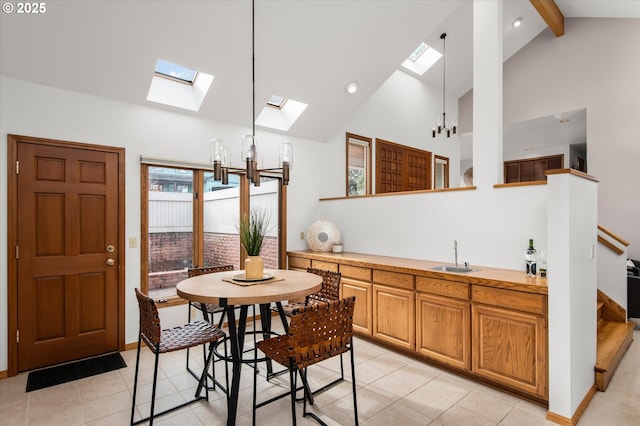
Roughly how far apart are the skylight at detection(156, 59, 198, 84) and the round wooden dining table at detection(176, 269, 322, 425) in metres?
2.37

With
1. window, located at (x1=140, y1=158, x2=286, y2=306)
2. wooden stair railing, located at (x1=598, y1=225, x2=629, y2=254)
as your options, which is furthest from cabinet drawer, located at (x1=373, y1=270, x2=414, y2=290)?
wooden stair railing, located at (x1=598, y1=225, x2=629, y2=254)

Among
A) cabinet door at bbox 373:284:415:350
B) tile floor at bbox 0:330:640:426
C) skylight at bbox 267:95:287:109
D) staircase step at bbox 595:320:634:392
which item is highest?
skylight at bbox 267:95:287:109

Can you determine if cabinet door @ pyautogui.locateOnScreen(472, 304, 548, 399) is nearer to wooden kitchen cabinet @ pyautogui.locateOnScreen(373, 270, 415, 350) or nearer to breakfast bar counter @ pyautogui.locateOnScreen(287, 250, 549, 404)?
breakfast bar counter @ pyautogui.locateOnScreen(287, 250, 549, 404)

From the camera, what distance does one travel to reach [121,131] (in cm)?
340

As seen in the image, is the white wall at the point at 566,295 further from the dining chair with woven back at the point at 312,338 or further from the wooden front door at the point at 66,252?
the wooden front door at the point at 66,252

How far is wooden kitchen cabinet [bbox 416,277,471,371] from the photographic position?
8.93ft

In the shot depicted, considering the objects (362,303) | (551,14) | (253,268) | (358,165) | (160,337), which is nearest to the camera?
(160,337)

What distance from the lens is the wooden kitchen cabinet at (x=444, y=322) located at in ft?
8.93

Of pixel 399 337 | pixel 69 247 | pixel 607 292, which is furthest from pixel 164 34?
pixel 607 292

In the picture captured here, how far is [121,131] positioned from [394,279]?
315 cm

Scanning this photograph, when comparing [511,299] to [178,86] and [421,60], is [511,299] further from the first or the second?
[421,60]

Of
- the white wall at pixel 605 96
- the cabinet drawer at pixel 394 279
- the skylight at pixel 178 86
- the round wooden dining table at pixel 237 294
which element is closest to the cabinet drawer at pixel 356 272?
the cabinet drawer at pixel 394 279

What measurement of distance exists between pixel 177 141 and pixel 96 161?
2.67 feet

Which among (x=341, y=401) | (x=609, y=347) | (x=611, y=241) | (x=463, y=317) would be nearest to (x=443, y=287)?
(x=463, y=317)
